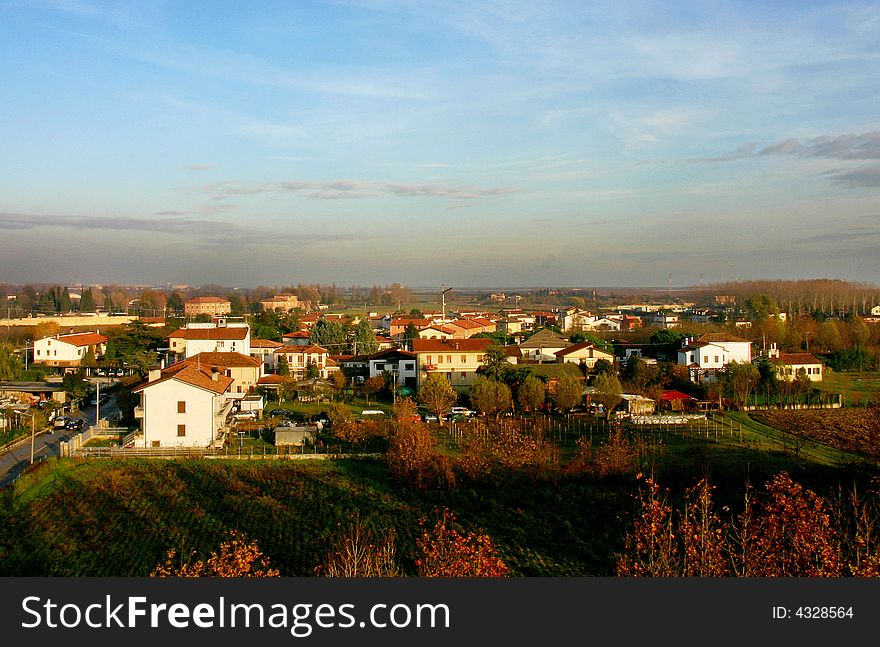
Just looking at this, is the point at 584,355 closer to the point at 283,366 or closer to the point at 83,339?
the point at 283,366

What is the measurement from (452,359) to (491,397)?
4.28 meters

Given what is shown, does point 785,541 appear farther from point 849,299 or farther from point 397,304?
point 397,304

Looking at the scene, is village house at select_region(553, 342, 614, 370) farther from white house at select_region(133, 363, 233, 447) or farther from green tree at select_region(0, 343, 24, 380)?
green tree at select_region(0, 343, 24, 380)

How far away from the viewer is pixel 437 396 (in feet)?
49.0

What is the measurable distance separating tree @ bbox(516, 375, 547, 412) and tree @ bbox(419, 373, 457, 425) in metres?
1.52

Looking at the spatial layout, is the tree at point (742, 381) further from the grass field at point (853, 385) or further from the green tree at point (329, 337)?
the green tree at point (329, 337)

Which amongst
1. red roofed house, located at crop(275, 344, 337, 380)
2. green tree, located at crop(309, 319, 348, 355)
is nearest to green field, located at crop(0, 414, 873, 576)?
red roofed house, located at crop(275, 344, 337, 380)

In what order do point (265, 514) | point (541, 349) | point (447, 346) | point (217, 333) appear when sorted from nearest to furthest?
point (265, 514) → point (447, 346) → point (217, 333) → point (541, 349)

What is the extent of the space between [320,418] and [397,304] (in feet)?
218

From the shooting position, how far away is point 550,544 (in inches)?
304

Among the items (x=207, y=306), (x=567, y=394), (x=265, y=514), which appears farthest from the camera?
(x=207, y=306)

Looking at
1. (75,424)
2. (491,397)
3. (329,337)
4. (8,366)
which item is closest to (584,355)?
(491,397)

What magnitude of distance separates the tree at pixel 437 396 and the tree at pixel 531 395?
1515mm

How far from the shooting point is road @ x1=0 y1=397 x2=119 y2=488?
414 inches
